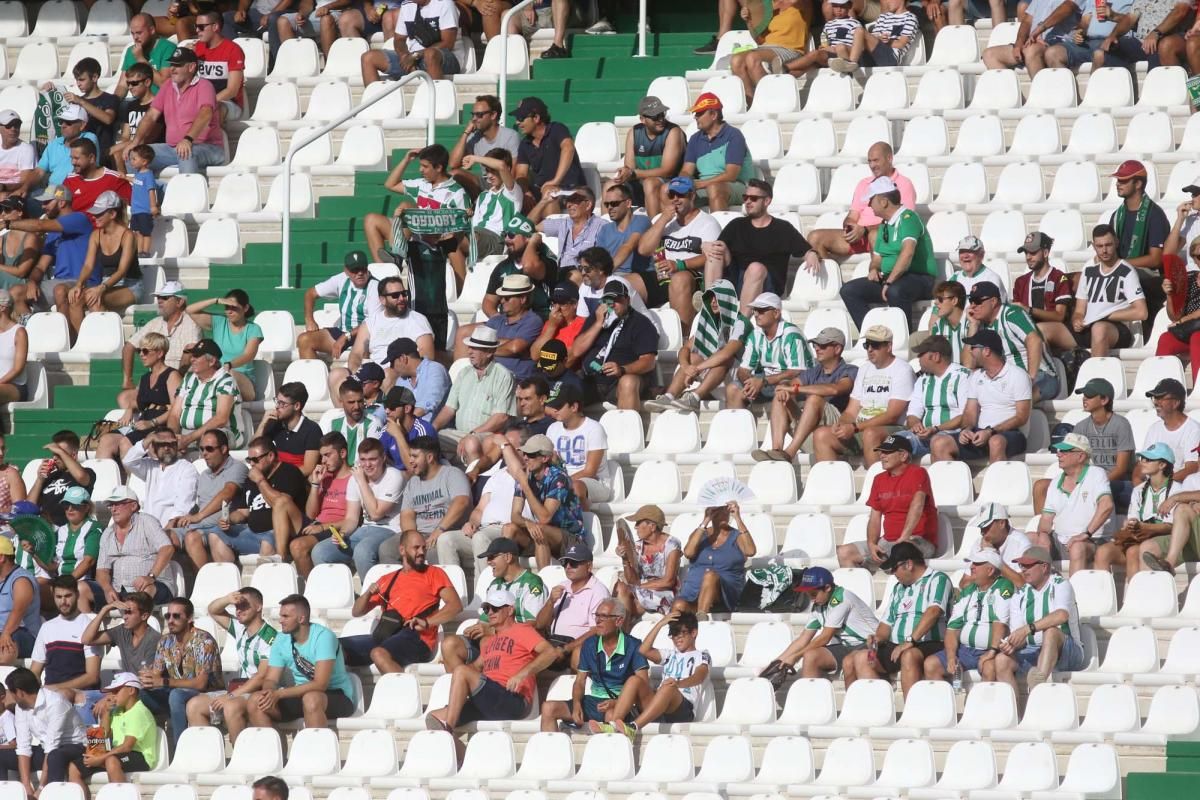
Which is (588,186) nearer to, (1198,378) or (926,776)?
(1198,378)

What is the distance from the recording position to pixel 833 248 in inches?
606

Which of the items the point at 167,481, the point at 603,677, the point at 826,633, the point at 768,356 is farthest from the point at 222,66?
the point at 826,633

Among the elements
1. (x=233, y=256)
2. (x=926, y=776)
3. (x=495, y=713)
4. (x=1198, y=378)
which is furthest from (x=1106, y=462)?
(x=233, y=256)

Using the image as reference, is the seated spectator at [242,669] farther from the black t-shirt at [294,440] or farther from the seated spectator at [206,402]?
the seated spectator at [206,402]

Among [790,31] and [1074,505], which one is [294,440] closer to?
[1074,505]

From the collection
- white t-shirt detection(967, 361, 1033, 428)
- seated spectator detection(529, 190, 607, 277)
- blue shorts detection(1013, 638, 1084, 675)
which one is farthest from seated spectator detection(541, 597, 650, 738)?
seated spectator detection(529, 190, 607, 277)

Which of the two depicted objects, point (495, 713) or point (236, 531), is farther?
point (236, 531)

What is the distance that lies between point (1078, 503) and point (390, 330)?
433cm

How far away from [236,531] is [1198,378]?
5.47 metres

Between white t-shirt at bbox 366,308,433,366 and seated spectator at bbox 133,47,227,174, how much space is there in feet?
9.96

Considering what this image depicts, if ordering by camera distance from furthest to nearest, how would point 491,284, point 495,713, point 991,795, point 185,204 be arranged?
point 185,204 < point 491,284 < point 495,713 < point 991,795

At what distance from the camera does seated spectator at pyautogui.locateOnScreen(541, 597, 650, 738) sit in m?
12.5

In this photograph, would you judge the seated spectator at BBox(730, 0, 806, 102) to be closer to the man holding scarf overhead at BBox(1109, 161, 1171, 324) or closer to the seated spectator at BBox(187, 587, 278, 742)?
the man holding scarf overhead at BBox(1109, 161, 1171, 324)

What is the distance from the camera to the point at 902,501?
43.4ft
